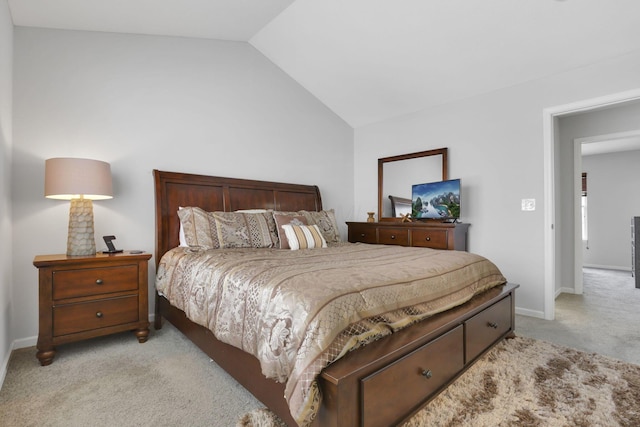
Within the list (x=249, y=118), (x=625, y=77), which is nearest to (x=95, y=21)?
(x=249, y=118)

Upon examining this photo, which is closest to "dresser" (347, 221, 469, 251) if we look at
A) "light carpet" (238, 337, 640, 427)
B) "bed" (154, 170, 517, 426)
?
"bed" (154, 170, 517, 426)

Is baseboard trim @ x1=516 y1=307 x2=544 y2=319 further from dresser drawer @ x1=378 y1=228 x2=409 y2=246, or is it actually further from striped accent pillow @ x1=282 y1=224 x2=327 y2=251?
striped accent pillow @ x1=282 y1=224 x2=327 y2=251

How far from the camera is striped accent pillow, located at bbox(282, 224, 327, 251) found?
2.93 m

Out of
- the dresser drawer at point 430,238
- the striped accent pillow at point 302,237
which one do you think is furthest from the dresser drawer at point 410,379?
the dresser drawer at point 430,238

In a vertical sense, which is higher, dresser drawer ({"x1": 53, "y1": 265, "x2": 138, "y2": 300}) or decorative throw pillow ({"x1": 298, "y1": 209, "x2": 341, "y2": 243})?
decorative throw pillow ({"x1": 298, "y1": 209, "x2": 341, "y2": 243})

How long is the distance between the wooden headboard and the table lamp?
1.85 feet

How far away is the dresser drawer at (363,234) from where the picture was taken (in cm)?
418

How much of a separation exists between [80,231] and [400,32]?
10.7 ft

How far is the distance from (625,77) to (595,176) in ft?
15.6

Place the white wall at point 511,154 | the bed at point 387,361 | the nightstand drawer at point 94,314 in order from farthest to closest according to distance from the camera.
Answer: the white wall at point 511,154 < the nightstand drawer at point 94,314 < the bed at point 387,361

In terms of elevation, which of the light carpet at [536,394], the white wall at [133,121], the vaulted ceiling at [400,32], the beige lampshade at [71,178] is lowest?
the light carpet at [536,394]

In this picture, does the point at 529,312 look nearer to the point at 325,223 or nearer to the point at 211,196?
the point at 325,223

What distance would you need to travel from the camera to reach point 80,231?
2459 millimetres

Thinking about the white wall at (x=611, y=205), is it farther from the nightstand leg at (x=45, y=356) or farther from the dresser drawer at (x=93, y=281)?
the nightstand leg at (x=45, y=356)
